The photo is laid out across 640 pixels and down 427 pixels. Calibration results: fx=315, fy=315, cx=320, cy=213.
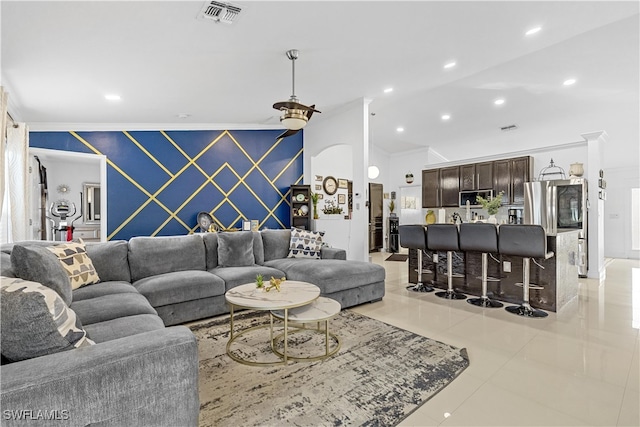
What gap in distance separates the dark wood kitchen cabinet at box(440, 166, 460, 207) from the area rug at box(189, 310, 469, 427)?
537cm

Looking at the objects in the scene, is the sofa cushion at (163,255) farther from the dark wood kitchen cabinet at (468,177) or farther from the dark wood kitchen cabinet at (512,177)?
the dark wood kitchen cabinet at (512,177)

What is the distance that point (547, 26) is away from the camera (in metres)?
3.31

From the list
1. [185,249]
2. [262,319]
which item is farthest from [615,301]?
[185,249]

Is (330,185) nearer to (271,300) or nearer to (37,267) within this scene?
(271,300)

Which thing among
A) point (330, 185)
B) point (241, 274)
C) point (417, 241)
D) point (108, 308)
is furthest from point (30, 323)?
point (330, 185)

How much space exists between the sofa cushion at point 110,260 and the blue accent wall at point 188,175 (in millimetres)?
1994

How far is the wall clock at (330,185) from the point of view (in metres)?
7.05

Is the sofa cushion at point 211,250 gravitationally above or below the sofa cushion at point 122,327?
above

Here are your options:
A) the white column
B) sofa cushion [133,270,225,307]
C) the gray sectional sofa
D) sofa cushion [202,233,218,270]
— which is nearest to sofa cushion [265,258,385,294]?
the gray sectional sofa

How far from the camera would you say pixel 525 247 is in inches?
136

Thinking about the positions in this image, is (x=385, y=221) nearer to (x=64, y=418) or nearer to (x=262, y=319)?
(x=262, y=319)

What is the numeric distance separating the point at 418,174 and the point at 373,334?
6.88 meters

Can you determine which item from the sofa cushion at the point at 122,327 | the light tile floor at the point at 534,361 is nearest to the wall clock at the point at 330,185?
the light tile floor at the point at 534,361
